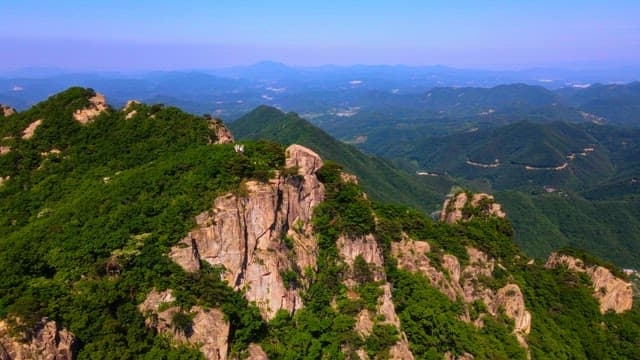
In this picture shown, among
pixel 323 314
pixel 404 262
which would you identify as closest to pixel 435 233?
pixel 404 262

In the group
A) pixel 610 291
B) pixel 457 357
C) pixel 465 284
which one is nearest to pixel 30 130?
pixel 457 357

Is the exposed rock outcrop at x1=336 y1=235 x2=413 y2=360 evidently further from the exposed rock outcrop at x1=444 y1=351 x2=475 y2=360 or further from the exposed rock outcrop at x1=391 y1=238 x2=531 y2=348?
the exposed rock outcrop at x1=391 y1=238 x2=531 y2=348

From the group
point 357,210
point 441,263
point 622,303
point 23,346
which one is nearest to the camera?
point 23,346

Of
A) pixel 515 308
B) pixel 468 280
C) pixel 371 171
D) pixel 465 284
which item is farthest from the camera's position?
pixel 371 171

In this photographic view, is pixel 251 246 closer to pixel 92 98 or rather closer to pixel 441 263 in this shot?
pixel 441 263

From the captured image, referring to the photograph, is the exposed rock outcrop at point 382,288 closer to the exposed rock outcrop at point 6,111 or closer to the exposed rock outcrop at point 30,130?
the exposed rock outcrop at point 30,130

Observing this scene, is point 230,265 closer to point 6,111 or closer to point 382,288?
point 382,288

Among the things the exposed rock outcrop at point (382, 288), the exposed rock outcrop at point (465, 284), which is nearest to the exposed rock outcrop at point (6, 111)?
the exposed rock outcrop at point (382, 288)

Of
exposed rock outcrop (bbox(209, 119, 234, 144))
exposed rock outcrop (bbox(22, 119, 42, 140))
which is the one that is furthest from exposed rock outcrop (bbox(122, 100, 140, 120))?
exposed rock outcrop (bbox(209, 119, 234, 144))
